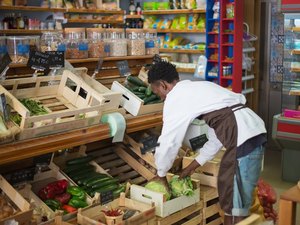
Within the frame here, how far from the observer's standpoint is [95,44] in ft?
13.8

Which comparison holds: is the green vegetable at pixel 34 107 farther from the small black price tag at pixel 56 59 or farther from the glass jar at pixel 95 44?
the glass jar at pixel 95 44

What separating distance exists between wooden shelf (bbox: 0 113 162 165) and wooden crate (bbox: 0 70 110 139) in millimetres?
56

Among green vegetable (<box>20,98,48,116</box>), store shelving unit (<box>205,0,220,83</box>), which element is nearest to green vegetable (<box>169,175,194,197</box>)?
green vegetable (<box>20,98,48,116</box>)

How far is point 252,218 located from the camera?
204 centimetres

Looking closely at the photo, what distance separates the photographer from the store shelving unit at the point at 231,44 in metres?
7.41

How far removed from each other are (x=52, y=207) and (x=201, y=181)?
1.29 metres

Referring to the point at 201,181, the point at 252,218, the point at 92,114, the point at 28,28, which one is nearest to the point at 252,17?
the point at 28,28

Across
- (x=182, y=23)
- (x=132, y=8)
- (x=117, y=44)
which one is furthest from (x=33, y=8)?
(x=117, y=44)

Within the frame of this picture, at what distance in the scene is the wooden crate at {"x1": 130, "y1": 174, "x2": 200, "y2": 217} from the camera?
3285 mm

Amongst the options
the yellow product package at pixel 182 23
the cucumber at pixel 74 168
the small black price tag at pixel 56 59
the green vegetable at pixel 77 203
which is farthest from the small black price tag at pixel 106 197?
the yellow product package at pixel 182 23

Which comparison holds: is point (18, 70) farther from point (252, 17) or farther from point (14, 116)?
point (252, 17)

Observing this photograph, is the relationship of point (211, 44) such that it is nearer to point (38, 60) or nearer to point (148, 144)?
point (148, 144)

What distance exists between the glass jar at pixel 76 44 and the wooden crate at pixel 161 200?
1320mm

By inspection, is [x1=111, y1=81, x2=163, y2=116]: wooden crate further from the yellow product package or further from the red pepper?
the yellow product package
